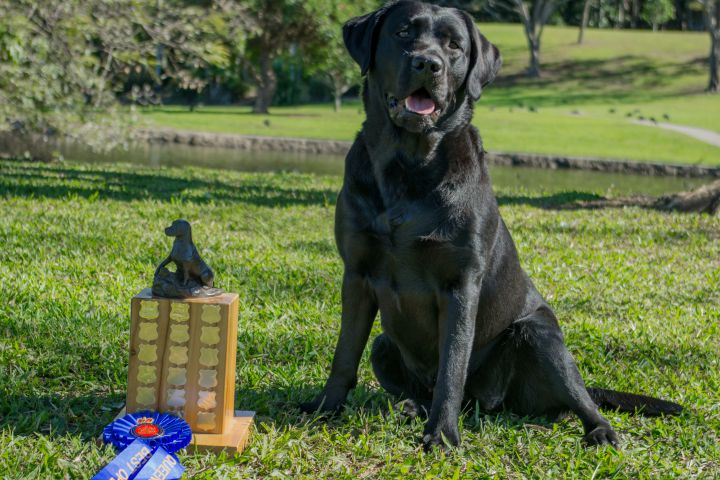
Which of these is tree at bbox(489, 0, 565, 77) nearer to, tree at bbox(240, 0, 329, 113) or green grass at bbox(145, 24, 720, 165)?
green grass at bbox(145, 24, 720, 165)

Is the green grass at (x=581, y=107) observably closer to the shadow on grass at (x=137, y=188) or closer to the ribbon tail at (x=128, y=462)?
the shadow on grass at (x=137, y=188)

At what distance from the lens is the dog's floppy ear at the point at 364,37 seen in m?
3.33

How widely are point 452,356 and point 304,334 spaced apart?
1501 mm

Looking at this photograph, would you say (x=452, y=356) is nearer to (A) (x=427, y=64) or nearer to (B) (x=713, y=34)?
(A) (x=427, y=64)

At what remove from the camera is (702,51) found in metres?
44.3

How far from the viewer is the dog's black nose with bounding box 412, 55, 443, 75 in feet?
10.1

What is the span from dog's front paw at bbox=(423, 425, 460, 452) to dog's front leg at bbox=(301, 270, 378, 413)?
1.44 ft

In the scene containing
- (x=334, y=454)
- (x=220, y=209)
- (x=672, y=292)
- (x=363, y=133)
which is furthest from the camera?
(x=220, y=209)

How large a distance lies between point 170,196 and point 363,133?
6.06 metres

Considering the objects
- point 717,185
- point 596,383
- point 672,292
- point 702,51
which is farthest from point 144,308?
point 702,51

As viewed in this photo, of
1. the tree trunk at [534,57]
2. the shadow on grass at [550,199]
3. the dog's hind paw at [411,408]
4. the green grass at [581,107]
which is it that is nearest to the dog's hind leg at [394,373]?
the dog's hind paw at [411,408]

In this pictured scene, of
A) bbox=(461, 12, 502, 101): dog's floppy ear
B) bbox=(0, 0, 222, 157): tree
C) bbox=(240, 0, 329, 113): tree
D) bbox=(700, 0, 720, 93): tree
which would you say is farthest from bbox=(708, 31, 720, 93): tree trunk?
bbox=(461, 12, 502, 101): dog's floppy ear

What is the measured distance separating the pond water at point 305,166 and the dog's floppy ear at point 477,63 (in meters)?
11.1

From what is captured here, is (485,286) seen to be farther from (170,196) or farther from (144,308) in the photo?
(170,196)
